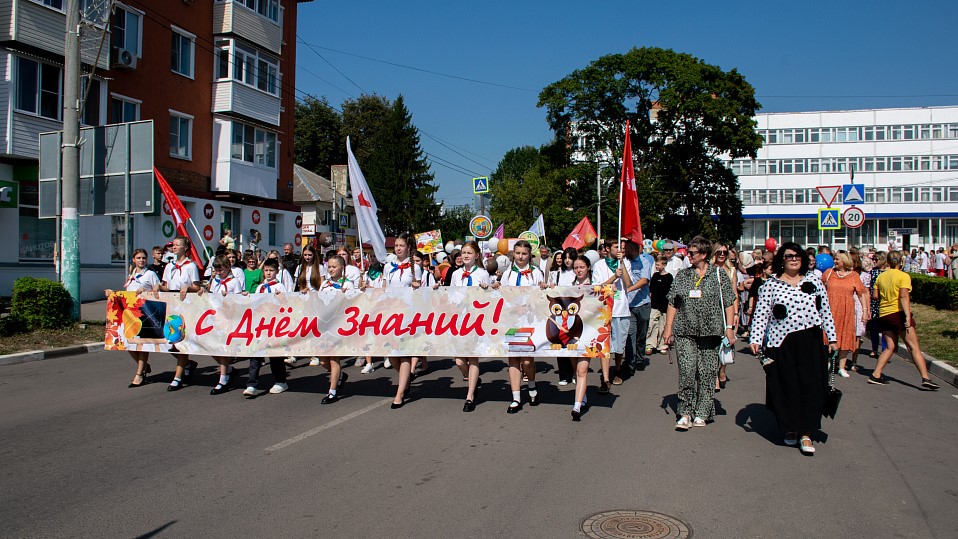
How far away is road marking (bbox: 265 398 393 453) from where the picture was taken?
671 centimetres

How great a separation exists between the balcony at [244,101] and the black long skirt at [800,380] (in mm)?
27104

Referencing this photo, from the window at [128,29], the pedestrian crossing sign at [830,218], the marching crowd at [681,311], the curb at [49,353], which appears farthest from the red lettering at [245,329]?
the window at [128,29]

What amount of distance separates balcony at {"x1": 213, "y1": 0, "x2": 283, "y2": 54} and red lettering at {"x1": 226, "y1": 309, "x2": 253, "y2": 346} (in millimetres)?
23956

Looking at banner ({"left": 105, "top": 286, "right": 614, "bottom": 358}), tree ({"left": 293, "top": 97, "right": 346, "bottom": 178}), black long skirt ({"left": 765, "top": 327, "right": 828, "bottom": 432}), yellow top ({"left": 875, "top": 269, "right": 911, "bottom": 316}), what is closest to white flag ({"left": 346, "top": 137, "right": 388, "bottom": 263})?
banner ({"left": 105, "top": 286, "right": 614, "bottom": 358})

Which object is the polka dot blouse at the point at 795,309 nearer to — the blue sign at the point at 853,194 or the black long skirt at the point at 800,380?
the black long skirt at the point at 800,380

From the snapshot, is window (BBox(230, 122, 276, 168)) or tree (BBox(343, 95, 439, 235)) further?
tree (BBox(343, 95, 439, 235))

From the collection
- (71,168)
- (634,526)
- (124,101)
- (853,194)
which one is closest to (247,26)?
(124,101)

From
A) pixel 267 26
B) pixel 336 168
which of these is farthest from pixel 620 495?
pixel 336 168

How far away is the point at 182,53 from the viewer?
93.8 feet

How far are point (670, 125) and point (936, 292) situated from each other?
27.1 m

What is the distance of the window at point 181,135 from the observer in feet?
92.4

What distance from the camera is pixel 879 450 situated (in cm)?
668

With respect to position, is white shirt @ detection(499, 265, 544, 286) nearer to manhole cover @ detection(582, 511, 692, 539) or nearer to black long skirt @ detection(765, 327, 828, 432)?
black long skirt @ detection(765, 327, 828, 432)

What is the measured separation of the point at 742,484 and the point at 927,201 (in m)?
76.5
